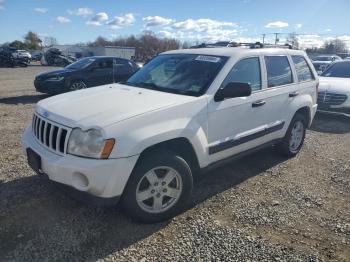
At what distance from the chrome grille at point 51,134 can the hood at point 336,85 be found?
24.0 ft

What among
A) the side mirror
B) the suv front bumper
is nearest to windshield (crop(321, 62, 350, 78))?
the side mirror

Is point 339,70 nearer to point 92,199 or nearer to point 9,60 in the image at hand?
point 92,199

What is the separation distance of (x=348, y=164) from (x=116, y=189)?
4192 millimetres

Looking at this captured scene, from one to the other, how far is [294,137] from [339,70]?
563 centimetres

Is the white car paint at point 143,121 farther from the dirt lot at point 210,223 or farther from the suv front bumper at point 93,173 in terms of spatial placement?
the dirt lot at point 210,223

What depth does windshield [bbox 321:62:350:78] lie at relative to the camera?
980 centimetres

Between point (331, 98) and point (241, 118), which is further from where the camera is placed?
point (331, 98)

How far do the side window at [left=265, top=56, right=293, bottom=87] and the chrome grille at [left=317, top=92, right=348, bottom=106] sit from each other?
12.5 feet

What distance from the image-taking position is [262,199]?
416 cm

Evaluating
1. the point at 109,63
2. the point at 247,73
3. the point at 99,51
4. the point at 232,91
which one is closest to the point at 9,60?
the point at 99,51

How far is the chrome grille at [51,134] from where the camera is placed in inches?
124

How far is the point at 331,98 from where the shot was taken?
845 cm

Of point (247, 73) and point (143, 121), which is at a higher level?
point (247, 73)

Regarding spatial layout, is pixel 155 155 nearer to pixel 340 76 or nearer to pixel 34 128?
pixel 34 128
